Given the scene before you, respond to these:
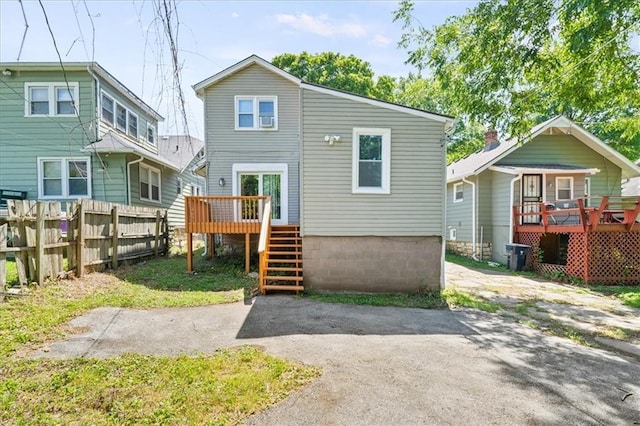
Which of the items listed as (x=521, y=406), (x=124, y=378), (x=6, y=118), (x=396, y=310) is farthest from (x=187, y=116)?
(x=6, y=118)

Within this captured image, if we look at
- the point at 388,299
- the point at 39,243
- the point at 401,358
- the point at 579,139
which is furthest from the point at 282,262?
the point at 579,139

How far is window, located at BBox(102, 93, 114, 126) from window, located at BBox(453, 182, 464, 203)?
14.8 m

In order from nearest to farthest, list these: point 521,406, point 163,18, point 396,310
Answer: point 163,18 → point 521,406 → point 396,310

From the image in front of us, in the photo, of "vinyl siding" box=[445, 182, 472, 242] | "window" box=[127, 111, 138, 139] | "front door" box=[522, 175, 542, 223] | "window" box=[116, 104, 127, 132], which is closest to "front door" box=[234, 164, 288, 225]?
"window" box=[116, 104, 127, 132]

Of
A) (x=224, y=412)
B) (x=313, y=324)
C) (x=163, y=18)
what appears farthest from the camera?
(x=313, y=324)

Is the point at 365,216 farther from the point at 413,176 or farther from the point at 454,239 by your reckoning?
the point at 454,239

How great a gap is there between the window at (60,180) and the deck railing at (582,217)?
15.4 meters

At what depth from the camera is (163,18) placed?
1.97 m

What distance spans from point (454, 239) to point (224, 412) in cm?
1501

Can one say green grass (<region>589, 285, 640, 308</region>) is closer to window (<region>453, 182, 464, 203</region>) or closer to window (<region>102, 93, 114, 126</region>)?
window (<region>453, 182, 464, 203</region>)

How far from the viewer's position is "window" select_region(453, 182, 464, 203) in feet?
50.2

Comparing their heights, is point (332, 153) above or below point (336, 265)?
above

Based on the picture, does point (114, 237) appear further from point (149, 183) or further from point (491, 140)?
point (491, 140)

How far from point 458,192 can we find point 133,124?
1494 centimetres
